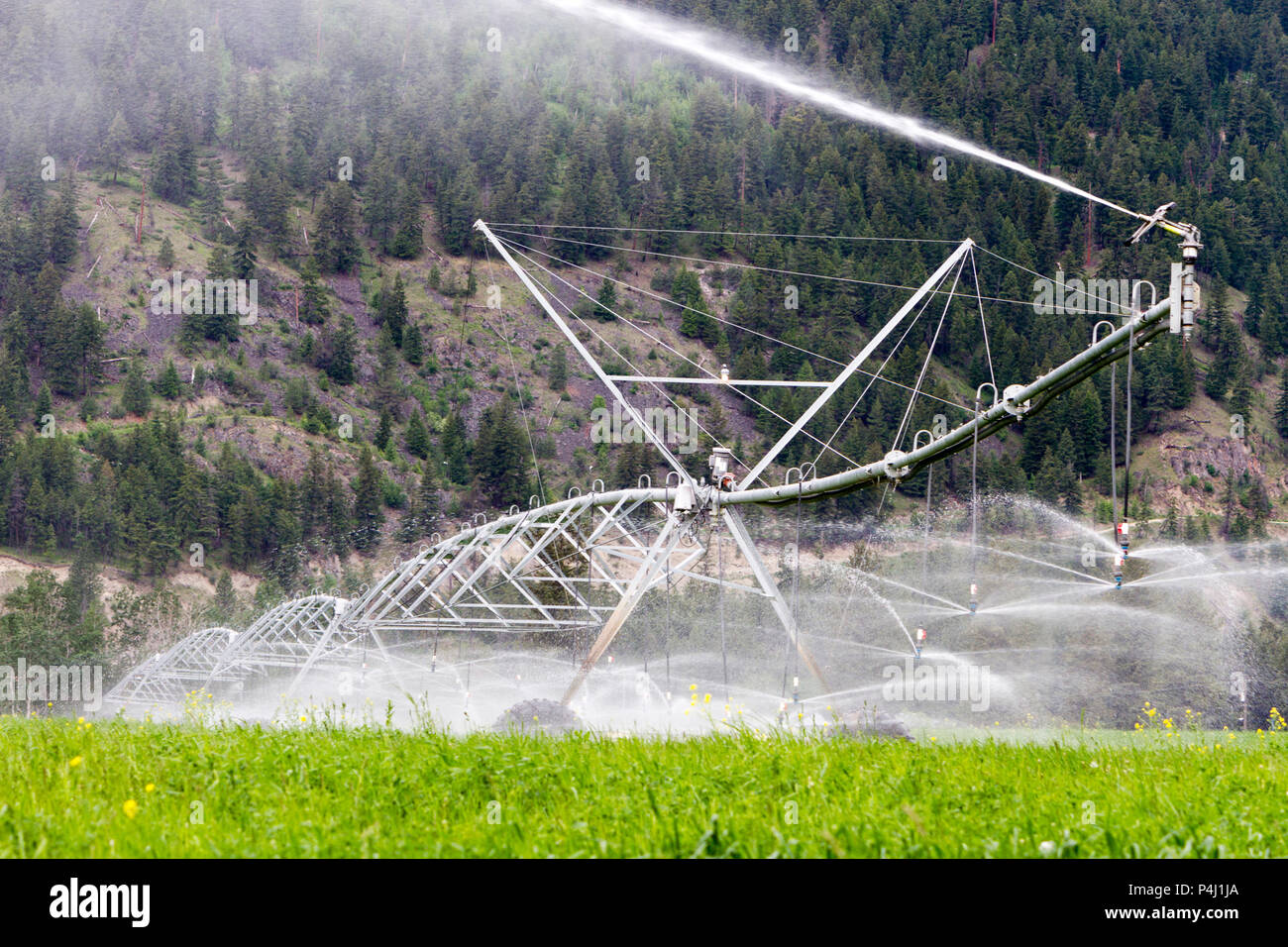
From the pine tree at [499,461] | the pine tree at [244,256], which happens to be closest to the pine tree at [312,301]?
the pine tree at [244,256]

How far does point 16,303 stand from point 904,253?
113645 millimetres

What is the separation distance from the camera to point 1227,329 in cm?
16275

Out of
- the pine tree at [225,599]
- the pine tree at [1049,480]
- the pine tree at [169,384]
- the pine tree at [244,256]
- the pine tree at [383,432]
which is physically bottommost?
the pine tree at [225,599]

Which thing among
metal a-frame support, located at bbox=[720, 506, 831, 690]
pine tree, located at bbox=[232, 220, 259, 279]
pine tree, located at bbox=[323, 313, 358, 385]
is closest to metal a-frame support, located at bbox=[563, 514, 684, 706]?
metal a-frame support, located at bbox=[720, 506, 831, 690]

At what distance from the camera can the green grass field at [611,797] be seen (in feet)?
23.0

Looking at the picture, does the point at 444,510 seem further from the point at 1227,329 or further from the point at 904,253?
the point at 1227,329

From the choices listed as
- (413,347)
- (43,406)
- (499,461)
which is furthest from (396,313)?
(43,406)

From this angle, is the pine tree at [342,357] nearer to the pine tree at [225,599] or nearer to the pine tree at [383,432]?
the pine tree at [383,432]

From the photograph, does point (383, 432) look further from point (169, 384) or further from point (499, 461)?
point (169, 384)

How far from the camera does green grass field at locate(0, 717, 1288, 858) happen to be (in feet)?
23.0

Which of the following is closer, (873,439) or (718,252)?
(873,439)

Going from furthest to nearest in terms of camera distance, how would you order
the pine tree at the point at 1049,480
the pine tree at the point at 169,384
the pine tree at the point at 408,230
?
the pine tree at the point at 408,230, the pine tree at the point at 169,384, the pine tree at the point at 1049,480

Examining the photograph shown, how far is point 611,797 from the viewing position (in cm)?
840
